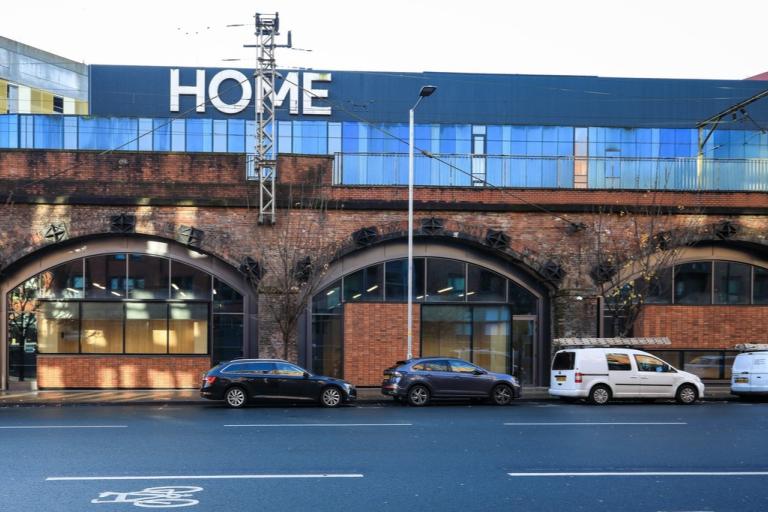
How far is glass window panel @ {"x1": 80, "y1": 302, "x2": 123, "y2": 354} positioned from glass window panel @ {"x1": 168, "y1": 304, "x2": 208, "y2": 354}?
158 cm

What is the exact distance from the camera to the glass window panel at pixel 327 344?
2653 centimetres

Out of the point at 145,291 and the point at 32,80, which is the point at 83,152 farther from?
the point at 32,80

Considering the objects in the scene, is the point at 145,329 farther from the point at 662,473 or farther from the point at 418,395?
the point at 662,473

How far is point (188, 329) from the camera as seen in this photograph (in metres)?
26.3

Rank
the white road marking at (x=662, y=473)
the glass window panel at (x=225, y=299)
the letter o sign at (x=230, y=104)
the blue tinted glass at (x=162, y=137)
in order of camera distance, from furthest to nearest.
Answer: the blue tinted glass at (x=162, y=137) → the letter o sign at (x=230, y=104) → the glass window panel at (x=225, y=299) → the white road marking at (x=662, y=473)

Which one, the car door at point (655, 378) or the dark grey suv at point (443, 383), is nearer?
the dark grey suv at point (443, 383)

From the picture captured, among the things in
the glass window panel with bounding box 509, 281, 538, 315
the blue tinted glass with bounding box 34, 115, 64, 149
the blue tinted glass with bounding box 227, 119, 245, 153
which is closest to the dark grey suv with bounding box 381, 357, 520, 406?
the glass window panel with bounding box 509, 281, 538, 315

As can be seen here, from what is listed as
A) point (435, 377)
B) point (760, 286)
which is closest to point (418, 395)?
point (435, 377)

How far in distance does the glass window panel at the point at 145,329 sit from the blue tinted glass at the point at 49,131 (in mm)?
23566

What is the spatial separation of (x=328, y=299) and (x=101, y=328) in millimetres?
7110

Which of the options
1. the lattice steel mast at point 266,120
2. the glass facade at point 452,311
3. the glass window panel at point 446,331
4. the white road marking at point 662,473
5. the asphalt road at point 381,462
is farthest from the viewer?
the glass window panel at point 446,331

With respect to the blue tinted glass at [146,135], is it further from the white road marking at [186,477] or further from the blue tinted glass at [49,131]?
the white road marking at [186,477]

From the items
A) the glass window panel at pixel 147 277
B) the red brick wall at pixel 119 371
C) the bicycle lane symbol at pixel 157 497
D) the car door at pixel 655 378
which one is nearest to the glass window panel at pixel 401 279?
the red brick wall at pixel 119 371

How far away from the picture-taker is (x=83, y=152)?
2541cm
